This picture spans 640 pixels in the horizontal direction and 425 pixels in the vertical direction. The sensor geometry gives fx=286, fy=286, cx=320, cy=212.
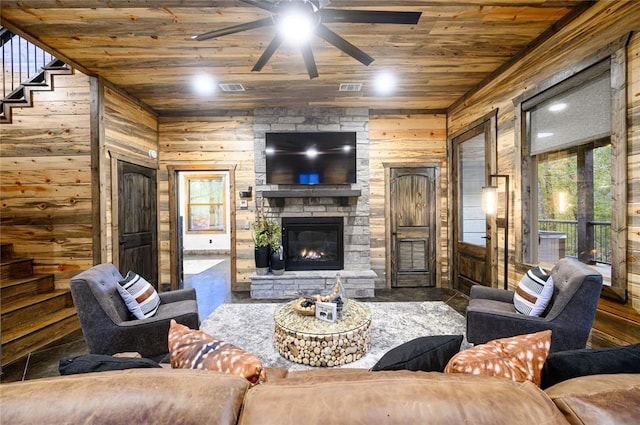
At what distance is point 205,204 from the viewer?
28.4ft

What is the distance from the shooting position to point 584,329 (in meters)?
1.99

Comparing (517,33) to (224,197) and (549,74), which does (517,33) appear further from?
(224,197)

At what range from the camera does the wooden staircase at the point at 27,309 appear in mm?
2754

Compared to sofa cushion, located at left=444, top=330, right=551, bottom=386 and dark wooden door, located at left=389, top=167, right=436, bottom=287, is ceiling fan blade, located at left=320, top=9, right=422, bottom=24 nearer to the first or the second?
sofa cushion, located at left=444, top=330, right=551, bottom=386

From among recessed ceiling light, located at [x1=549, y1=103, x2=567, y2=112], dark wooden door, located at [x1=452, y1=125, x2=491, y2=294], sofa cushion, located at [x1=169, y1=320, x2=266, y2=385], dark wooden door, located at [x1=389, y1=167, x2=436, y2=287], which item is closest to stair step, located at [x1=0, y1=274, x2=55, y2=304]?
sofa cushion, located at [x1=169, y1=320, x2=266, y2=385]

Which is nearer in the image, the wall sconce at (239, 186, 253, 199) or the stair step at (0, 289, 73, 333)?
the stair step at (0, 289, 73, 333)

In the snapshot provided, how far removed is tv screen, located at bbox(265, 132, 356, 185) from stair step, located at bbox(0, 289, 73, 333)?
3012mm

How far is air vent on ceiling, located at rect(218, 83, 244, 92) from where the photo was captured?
3.86 m

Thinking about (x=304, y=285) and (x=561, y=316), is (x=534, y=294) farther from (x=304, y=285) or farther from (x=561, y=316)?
(x=304, y=285)

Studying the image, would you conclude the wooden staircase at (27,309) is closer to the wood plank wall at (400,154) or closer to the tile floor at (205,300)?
the tile floor at (205,300)

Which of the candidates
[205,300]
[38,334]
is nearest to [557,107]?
[205,300]

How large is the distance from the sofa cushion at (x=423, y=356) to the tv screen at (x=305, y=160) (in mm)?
3681

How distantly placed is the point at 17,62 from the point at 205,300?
418cm

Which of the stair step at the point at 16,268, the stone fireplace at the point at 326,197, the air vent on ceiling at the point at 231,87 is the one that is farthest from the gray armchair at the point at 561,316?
the stair step at the point at 16,268
